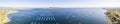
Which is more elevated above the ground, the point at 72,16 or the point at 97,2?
the point at 97,2

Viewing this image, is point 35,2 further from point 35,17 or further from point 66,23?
point 66,23

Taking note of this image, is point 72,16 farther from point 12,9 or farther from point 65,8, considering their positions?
point 12,9

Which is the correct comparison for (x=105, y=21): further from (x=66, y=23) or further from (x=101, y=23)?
(x=66, y=23)

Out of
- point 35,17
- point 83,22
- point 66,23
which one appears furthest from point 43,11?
point 83,22

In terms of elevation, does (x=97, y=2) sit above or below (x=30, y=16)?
above

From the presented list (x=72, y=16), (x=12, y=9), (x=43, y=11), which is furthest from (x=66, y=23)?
(x=12, y=9)
